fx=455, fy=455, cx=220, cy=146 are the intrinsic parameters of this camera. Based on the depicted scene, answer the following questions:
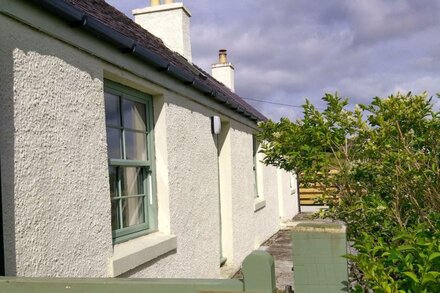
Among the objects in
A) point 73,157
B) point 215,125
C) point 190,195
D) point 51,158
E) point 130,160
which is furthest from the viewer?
point 215,125

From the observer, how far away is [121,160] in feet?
14.6

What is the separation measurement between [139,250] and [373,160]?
239cm

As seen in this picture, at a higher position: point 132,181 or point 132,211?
point 132,181

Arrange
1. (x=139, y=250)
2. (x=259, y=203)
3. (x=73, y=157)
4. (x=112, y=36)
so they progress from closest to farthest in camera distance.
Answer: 1. (x=73, y=157)
2. (x=112, y=36)
3. (x=139, y=250)
4. (x=259, y=203)

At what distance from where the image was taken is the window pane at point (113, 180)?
14.1ft

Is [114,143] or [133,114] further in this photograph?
[133,114]

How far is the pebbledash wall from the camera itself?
9.27 feet

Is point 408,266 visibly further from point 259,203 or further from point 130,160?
point 259,203

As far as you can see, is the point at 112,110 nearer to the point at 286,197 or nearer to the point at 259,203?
the point at 259,203

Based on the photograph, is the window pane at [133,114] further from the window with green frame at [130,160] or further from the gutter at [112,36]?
the gutter at [112,36]

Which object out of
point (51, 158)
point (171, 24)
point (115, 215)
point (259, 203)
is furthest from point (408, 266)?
point (259, 203)

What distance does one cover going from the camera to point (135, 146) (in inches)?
192

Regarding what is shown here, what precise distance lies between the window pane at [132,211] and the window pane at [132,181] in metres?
0.08

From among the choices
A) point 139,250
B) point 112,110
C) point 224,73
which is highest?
point 224,73
